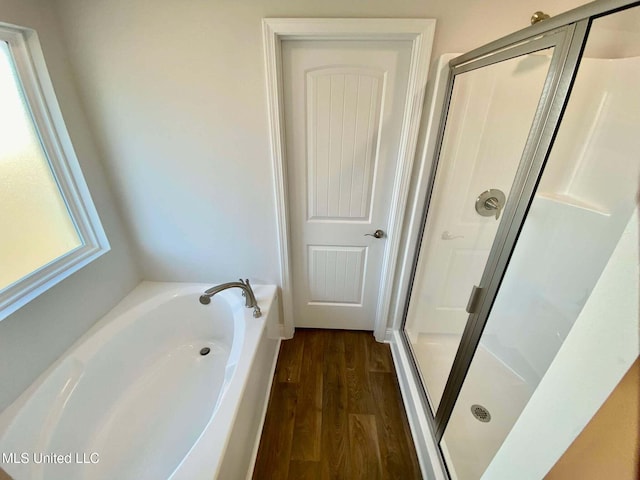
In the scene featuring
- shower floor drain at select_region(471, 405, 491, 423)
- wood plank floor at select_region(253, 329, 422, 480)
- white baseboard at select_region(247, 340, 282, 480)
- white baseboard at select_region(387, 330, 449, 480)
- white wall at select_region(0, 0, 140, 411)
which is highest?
white wall at select_region(0, 0, 140, 411)

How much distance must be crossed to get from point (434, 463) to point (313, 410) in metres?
0.68

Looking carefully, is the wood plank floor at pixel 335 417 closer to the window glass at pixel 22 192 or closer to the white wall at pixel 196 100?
the white wall at pixel 196 100

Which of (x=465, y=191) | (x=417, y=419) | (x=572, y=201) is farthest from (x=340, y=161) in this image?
(x=417, y=419)

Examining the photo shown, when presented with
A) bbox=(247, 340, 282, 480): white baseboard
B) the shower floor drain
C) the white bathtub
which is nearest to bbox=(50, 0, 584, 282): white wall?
the white bathtub

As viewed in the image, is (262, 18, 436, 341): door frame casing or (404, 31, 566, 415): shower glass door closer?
(404, 31, 566, 415): shower glass door

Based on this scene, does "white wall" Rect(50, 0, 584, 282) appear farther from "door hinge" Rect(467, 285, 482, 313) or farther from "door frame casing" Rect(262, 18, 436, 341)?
"door hinge" Rect(467, 285, 482, 313)

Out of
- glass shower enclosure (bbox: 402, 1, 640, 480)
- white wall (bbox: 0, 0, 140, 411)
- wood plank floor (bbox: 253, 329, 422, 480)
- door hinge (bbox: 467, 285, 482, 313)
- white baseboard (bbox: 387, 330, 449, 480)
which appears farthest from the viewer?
wood plank floor (bbox: 253, 329, 422, 480)

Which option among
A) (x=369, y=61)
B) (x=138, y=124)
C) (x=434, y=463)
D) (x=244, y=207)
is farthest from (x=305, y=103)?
(x=434, y=463)

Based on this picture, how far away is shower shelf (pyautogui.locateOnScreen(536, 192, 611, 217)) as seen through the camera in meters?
1.12

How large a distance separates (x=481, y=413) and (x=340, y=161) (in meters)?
1.56

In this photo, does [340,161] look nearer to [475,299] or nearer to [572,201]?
[475,299]

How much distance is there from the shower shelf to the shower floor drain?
108 centimetres

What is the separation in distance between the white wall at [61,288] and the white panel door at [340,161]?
112 cm

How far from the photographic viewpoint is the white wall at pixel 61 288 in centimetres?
107
